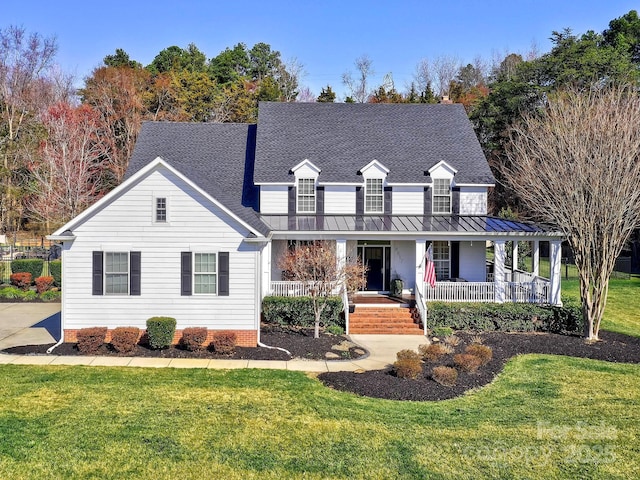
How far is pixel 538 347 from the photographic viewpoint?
16.8 metres

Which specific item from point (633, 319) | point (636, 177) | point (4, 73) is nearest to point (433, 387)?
point (636, 177)

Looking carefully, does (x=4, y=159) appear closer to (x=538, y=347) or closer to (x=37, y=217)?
(x=37, y=217)

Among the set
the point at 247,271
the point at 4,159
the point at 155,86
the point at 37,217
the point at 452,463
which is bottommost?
the point at 452,463

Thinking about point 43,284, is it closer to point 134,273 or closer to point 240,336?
point 134,273

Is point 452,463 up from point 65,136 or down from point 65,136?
down

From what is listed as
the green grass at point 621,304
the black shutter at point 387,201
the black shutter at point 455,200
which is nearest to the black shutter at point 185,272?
the black shutter at point 387,201

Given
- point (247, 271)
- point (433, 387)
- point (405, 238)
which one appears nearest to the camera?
point (433, 387)

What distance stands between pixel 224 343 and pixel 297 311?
4.33m

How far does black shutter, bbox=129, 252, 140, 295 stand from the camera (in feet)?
51.8

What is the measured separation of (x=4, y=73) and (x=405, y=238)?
4170cm

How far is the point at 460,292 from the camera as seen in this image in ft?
65.9

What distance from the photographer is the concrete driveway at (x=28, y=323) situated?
1652cm

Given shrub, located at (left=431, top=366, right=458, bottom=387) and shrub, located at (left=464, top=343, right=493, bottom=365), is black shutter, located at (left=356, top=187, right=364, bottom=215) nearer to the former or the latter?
shrub, located at (left=464, top=343, right=493, bottom=365)

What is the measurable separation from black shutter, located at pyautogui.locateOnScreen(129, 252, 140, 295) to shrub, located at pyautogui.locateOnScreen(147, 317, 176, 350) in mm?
1245
